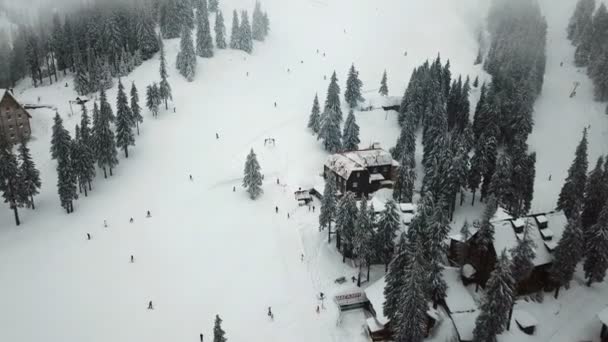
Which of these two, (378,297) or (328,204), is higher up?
(328,204)

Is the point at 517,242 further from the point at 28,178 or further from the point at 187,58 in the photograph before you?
the point at 187,58

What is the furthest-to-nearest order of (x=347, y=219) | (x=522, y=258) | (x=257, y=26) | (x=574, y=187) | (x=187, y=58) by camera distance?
(x=257, y=26) → (x=187, y=58) → (x=574, y=187) → (x=347, y=219) → (x=522, y=258)

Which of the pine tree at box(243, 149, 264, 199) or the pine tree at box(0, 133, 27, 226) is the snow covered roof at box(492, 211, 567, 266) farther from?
the pine tree at box(0, 133, 27, 226)

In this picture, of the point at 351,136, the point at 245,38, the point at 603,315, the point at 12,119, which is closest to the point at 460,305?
the point at 603,315

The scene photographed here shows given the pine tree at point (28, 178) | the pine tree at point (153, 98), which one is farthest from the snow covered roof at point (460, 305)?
the pine tree at point (153, 98)

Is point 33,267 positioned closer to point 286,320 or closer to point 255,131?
point 286,320

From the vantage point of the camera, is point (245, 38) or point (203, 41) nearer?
point (203, 41)

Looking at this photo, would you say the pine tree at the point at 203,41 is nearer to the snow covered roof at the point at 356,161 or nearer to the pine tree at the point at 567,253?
the snow covered roof at the point at 356,161
